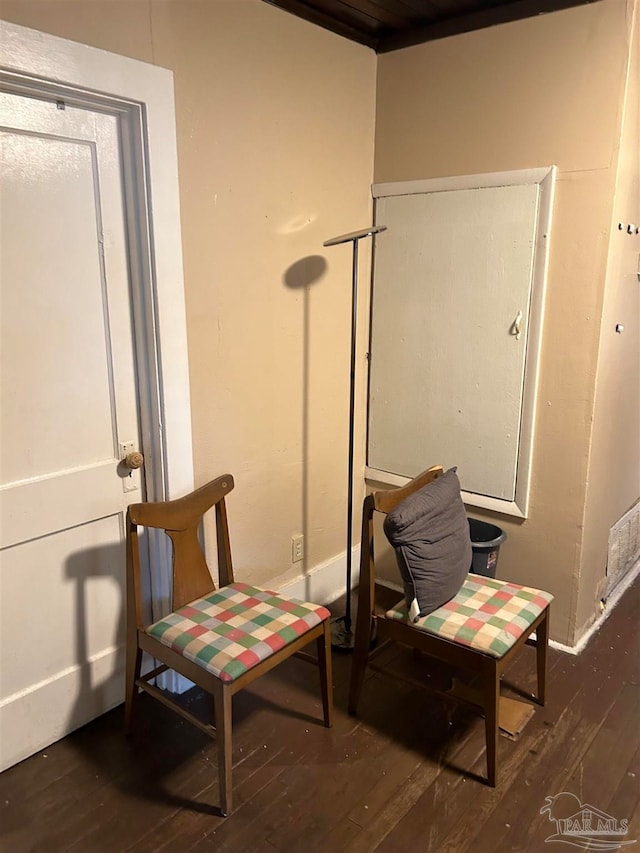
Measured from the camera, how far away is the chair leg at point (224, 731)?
166 centimetres

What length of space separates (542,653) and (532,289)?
1.27m

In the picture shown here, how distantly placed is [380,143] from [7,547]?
82.1 inches

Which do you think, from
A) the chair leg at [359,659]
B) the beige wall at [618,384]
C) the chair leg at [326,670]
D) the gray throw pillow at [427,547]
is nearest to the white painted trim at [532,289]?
the beige wall at [618,384]

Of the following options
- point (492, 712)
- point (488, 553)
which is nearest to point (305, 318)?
point (488, 553)

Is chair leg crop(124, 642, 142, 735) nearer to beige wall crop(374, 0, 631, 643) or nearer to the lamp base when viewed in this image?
the lamp base

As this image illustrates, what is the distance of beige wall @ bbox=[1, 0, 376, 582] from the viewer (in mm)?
1975

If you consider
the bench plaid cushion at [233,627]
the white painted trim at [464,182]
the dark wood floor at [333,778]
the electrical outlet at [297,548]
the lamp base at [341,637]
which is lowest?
the dark wood floor at [333,778]

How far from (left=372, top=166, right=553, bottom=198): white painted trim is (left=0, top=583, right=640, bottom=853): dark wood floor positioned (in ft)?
5.89

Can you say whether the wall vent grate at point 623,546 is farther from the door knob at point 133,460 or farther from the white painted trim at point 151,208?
the door knob at point 133,460

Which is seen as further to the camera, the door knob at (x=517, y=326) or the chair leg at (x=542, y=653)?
the door knob at (x=517, y=326)

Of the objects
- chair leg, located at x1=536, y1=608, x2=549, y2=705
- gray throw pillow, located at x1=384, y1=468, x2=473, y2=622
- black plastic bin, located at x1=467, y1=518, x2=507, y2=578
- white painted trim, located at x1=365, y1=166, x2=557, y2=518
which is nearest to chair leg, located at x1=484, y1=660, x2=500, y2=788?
gray throw pillow, located at x1=384, y1=468, x2=473, y2=622

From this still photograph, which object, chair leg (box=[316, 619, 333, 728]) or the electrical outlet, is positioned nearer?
chair leg (box=[316, 619, 333, 728])

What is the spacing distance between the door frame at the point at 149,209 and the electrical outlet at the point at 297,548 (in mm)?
638

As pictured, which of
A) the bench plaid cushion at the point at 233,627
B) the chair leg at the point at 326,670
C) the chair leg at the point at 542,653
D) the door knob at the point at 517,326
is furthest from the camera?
the door knob at the point at 517,326
